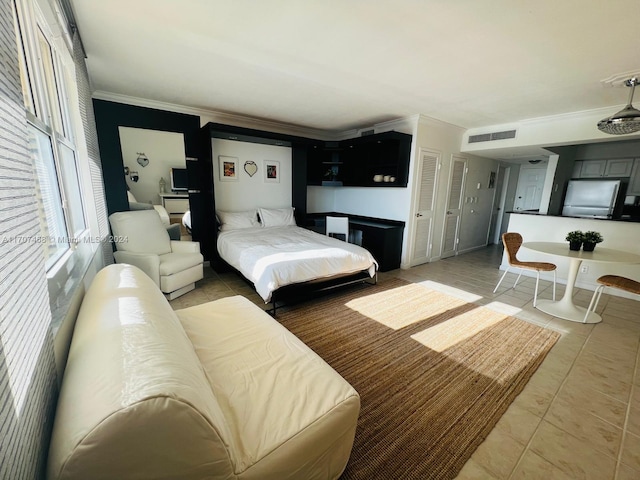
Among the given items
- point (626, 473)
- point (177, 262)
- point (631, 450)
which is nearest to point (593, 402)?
point (631, 450)

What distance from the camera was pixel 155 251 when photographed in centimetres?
332

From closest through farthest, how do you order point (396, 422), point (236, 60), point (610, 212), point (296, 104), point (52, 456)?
1. point (52, 456)
2. point (396, 422)
3. point (236, 60)
4. point (296, 104)
5. point (610, 212)

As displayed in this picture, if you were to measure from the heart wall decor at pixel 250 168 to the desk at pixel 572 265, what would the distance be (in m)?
4.30

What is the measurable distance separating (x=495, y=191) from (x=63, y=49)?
23.9ft

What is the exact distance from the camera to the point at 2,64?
666 millimetres

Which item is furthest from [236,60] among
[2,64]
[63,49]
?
[2,64]

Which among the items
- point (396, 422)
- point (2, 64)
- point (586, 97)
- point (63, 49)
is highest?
point (586, 97)

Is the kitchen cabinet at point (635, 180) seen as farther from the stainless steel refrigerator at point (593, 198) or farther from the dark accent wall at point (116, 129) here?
the dark accent wall at point (116, 129)

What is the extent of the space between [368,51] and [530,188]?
6222 millimetres

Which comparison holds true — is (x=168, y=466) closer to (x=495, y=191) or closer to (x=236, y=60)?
(x=236, y=60)

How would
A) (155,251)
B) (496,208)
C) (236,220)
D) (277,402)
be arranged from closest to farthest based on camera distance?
(277,402) < (155,251) < (236,220) < (496,208)

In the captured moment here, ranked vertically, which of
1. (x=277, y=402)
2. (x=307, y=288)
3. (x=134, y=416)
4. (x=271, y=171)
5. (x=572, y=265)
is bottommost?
(x=307, y=288)

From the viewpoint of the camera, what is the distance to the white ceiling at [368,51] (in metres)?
1.72

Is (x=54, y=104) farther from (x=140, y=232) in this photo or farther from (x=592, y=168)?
(x=592, y=168)
